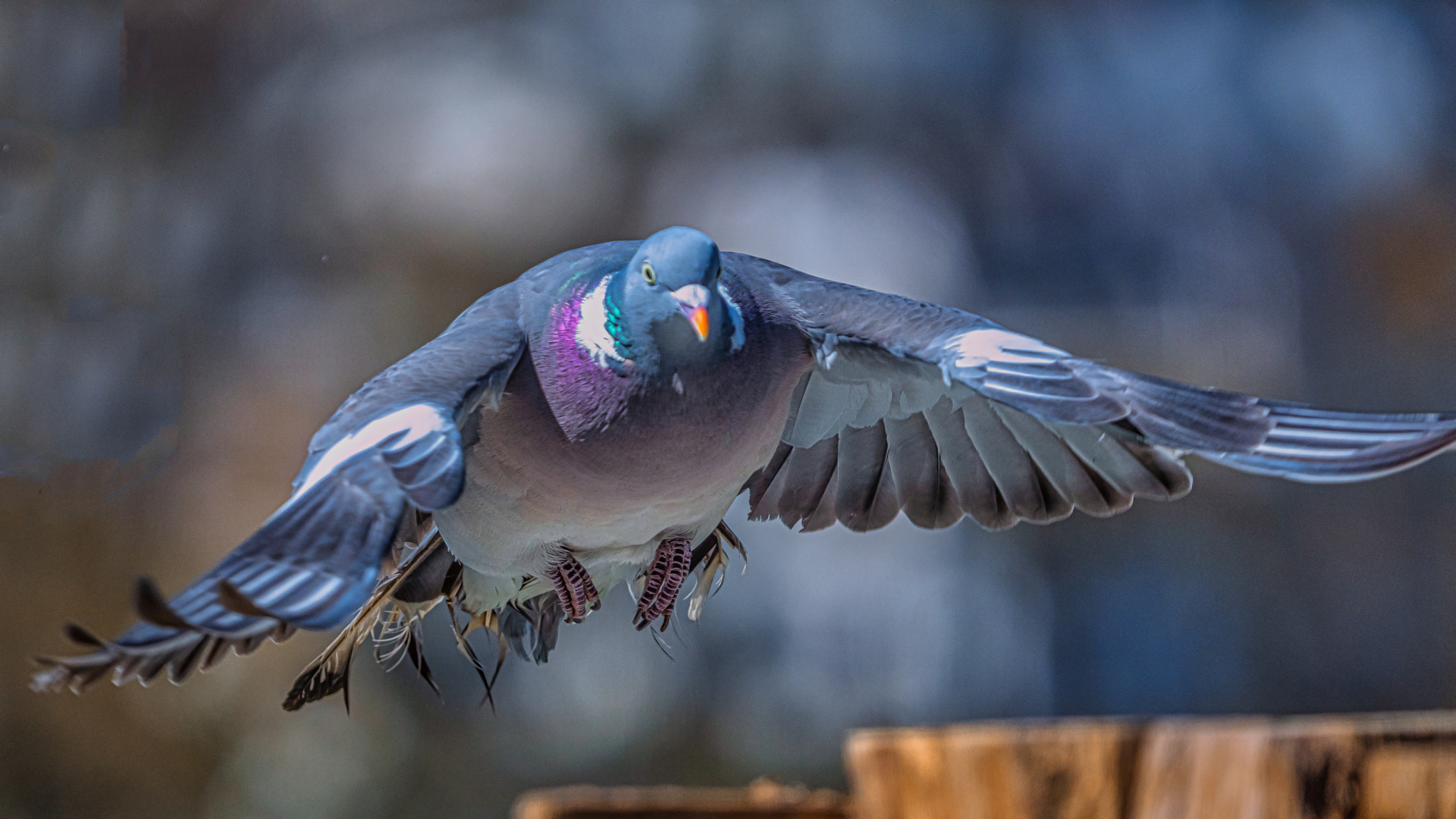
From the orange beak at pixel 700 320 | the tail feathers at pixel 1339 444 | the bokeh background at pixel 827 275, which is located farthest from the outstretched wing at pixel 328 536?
the bokeh background at pixel 827 275

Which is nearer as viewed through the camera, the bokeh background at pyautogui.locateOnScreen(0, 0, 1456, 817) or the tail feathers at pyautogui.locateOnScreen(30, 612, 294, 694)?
the tail feathers at pyautogui.locateOnScreen(30, 612, 294, 694)

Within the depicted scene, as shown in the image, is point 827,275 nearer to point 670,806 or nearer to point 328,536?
point 670,806

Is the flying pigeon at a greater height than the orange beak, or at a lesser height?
lesser

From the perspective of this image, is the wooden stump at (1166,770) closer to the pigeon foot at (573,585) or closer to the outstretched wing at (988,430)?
the outstretched wing at (988,430)

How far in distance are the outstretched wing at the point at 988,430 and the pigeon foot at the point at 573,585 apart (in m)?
0.45

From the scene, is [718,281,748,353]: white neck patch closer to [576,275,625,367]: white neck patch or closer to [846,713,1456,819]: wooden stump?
[576,275,625,367]: white neck patch

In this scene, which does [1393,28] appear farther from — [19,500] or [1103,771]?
[19,500]

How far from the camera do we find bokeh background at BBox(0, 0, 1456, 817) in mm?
4637

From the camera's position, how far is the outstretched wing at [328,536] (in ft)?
3.30

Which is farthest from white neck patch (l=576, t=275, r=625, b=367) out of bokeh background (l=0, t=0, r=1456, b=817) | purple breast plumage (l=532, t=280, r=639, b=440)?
bokeh background (l=0, t=0, r=1456, b=817)

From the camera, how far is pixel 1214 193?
498 centimetres

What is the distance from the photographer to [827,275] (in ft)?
16.3

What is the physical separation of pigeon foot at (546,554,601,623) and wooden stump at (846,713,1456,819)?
0.78m

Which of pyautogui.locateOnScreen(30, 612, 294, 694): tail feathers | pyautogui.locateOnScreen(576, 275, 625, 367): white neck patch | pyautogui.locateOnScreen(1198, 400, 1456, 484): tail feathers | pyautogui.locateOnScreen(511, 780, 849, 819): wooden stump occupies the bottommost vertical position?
pyautogui.locateOnScreen(511, 780, 849, 819): wooden stump
